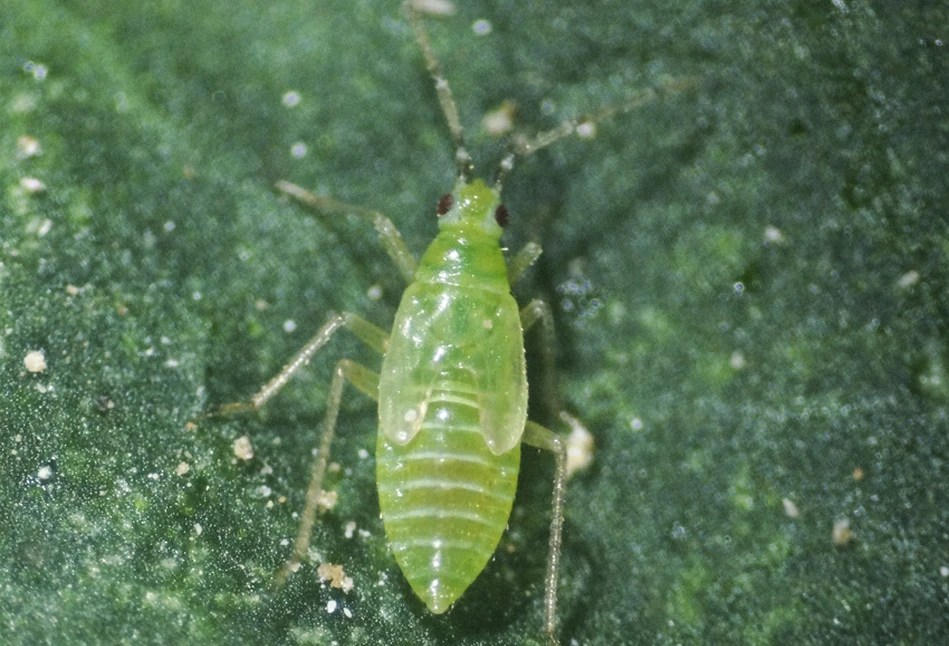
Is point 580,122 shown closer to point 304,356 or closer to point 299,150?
point 299,150

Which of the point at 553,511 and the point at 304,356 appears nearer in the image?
the point at 553,511

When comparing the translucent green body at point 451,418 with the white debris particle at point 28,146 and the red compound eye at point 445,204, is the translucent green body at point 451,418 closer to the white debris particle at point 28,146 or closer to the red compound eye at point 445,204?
the red compound eye at point 445,204

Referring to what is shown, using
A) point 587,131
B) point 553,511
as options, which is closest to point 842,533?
point 553,511

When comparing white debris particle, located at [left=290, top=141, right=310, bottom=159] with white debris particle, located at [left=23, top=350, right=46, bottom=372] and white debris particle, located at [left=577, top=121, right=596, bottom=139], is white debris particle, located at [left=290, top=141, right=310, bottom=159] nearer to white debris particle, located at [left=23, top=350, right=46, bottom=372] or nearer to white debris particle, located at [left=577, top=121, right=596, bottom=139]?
white debris particle, located at [left=577, top=121, right=596, bottom=139]

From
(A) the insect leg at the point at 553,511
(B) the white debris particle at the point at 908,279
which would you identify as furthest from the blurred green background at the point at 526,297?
(A) the insect leg at the point at 553,511

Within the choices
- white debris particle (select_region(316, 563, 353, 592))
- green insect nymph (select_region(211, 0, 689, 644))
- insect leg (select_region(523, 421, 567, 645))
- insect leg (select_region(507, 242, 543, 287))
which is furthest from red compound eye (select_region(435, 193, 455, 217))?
white debris particle (select_region(316, 563, 353, 592))

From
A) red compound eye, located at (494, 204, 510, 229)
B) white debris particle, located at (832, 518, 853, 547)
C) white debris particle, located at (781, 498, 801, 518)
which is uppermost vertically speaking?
red compound eye, located at (494, 204, 510, 229)

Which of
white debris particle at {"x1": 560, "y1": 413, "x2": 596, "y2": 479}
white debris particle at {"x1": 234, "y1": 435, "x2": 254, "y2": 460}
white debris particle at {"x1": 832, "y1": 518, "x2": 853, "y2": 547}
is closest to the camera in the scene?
white debris particle at {"x1": 234, "y1": 435, "x2": 254, "y2": 460}
